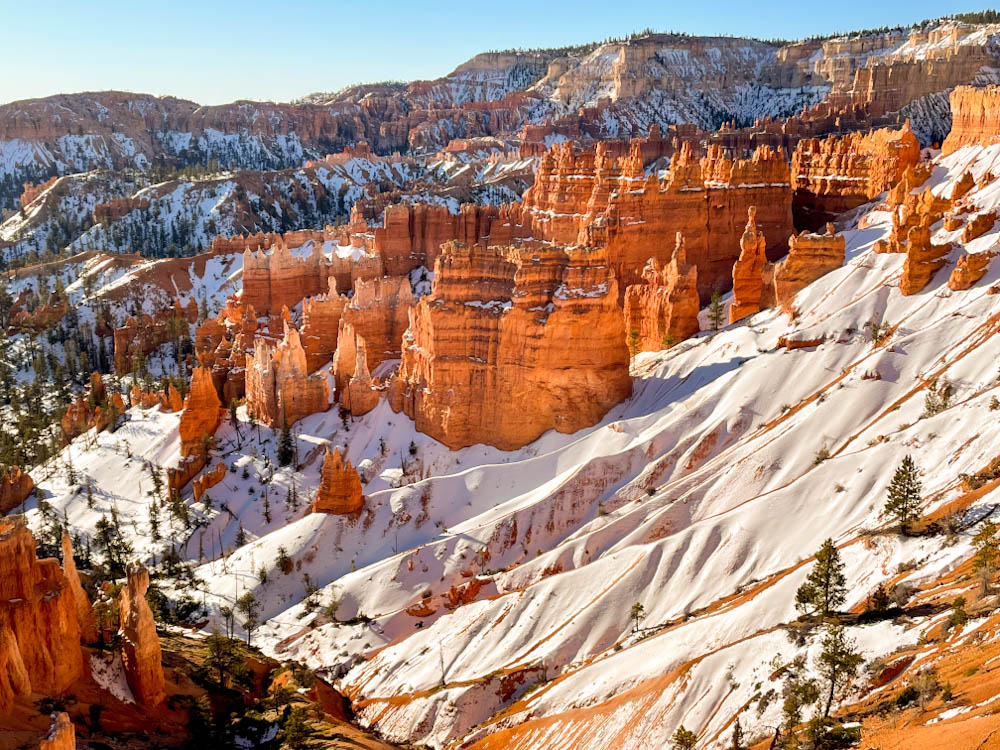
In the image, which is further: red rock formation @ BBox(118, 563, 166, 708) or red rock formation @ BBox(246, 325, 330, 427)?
red rock formation @ BBox(246, 325, 330, 427)

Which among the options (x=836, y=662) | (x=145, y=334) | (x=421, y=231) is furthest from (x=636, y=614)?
(x=145, y=334)

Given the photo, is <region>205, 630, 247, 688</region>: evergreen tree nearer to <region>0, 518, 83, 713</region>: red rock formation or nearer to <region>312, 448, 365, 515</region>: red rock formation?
<region>0, 518, 83, 713</region>: red rock formation

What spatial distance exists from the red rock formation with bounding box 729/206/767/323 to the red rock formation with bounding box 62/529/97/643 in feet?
128

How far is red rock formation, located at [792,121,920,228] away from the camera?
59.8 metres

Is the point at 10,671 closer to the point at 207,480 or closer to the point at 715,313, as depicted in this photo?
the point at 207,480

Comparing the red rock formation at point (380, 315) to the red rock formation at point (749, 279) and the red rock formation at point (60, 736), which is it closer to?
the red rock formation at point (749, 279)

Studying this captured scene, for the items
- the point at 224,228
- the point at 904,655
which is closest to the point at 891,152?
the point at 904,655

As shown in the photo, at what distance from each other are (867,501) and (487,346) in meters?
25.6

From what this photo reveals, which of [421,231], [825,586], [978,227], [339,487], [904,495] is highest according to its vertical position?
[978,227]

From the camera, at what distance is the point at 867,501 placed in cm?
3191

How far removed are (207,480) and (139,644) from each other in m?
31.7

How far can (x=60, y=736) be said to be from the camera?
65.3 feet

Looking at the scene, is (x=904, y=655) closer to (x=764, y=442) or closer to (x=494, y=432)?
(x=764, y=442)

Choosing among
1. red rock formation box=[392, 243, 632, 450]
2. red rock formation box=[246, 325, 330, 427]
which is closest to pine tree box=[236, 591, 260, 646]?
red rock formation box=[392, 243, 632, 450]
